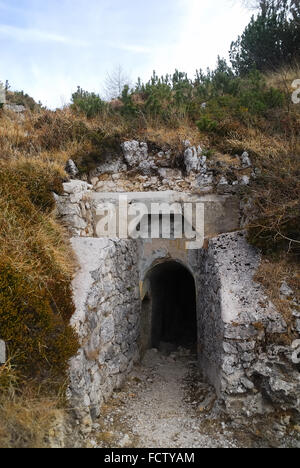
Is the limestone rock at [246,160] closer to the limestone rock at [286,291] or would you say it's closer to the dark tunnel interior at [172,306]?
the dark tunnel interior at [172,306]

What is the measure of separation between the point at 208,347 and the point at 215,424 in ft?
4.73

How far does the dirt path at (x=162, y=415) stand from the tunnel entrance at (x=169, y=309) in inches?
62.9

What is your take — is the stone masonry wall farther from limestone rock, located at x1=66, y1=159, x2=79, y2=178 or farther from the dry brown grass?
the dry brown grass

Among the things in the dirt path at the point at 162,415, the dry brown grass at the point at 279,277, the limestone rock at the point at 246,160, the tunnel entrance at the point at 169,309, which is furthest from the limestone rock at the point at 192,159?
the dirt path at the point at 162,415

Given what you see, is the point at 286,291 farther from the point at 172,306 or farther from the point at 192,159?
the point at 172,306

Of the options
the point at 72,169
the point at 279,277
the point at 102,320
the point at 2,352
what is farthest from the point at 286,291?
the point at 72,169

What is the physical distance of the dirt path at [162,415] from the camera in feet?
14.8

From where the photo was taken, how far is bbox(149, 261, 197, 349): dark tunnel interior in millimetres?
8909

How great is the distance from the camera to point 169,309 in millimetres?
10742

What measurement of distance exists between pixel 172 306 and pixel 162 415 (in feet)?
19.4

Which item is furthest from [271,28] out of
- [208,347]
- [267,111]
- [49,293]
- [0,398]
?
[0,398]

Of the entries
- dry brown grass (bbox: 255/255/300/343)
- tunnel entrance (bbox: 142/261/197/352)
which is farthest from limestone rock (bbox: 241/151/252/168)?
dry brown grass (bbox: 255/255/300/343)

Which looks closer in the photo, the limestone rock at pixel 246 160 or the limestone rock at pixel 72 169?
the limestone rock at pixel 246 160
